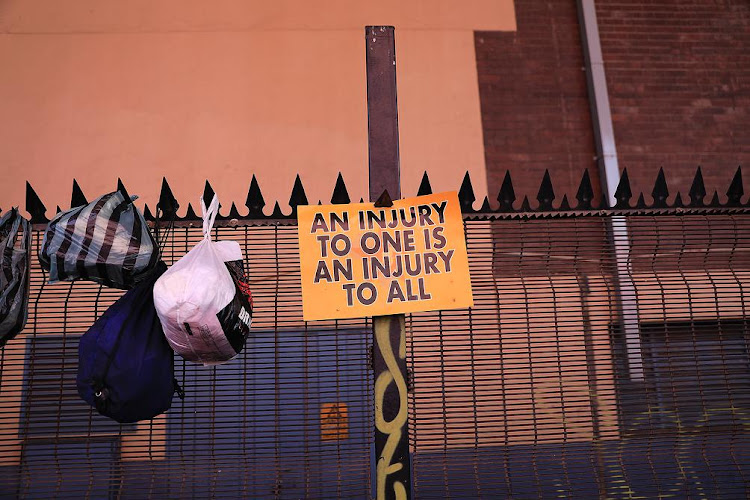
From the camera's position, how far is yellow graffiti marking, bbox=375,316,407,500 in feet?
10.0

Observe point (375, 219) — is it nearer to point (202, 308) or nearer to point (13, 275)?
point (202, 308)

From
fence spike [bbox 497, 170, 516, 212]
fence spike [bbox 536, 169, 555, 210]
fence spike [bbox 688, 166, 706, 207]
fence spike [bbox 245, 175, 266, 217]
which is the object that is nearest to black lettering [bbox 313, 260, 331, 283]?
fence spike [bbox 245, 175, 266, 217]

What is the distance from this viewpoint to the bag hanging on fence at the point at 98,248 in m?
2.83

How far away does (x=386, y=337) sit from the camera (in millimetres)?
3180

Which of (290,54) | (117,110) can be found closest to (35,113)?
(117,110)

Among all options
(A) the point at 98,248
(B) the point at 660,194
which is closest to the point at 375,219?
(A) the point at 98,248

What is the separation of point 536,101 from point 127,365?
6.26 metres

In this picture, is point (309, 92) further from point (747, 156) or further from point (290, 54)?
point (747, 156)

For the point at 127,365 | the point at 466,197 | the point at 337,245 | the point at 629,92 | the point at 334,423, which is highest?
the point at 629,92

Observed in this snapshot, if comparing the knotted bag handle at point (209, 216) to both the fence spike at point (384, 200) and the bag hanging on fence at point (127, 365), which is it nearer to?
the bag hanging on fence at point (127, 365)

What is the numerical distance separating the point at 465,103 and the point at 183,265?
5.59 metres

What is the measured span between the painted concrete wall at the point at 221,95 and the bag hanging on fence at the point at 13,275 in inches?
164

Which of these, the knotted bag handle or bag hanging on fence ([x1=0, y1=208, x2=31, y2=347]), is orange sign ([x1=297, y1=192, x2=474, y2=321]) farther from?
bag hanging on fence ([x1=0, y1=208, x2=31, y2=347])

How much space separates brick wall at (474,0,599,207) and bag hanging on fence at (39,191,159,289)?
517 cm
